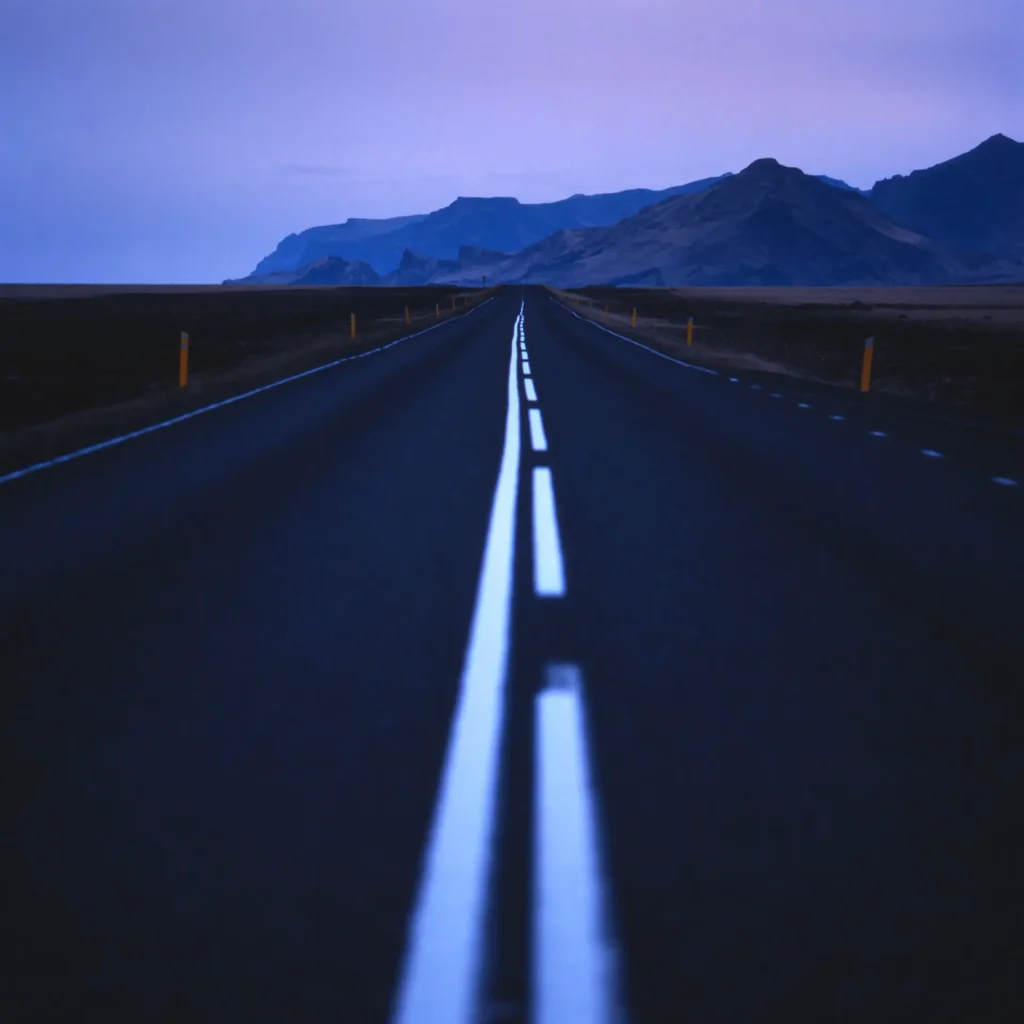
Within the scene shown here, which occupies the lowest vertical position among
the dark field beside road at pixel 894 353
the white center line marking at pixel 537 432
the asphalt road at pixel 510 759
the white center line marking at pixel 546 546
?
the dark field beside road at pixel 894 353

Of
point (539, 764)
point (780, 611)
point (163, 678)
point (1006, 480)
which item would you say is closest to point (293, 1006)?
point (539, 764)

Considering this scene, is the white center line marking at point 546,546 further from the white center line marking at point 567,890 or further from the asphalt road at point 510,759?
the white center line marking at point 567,890

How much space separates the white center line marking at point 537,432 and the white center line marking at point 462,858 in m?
6.89

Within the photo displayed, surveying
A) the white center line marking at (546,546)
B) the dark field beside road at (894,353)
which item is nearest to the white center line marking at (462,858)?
the white center line marking at (546,546)

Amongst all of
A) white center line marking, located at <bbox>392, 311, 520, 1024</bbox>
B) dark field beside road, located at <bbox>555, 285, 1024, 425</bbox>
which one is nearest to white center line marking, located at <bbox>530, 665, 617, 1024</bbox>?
white center line marking, located at <bbox>392, 311, 520, 1024</bbox>

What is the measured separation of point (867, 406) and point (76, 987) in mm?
17041

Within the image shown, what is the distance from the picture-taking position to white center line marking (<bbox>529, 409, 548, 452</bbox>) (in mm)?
12703

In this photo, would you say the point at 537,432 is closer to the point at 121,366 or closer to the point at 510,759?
the point at 510,759

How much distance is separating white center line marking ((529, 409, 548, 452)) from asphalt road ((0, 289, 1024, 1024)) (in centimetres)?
340

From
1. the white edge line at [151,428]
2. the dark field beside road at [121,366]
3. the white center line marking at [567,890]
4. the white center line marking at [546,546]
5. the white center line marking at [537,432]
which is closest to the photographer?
the white center line marking at [567,890]

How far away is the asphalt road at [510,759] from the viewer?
272 centimetres

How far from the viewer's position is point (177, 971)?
8.84 feet

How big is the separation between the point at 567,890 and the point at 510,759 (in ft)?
3.20

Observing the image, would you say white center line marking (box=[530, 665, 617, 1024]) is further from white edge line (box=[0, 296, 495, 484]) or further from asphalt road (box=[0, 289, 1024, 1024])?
white edge line (box=[0, 296, 495, 484])
